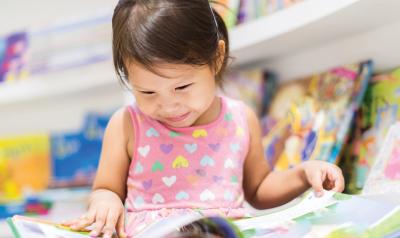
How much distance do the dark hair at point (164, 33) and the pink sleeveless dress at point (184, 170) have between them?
5.8 inches

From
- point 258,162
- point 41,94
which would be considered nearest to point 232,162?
point 258,162

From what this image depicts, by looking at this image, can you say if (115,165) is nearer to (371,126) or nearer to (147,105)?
(147,105)

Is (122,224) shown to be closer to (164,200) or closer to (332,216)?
(164,200)

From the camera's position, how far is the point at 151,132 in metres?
0.88

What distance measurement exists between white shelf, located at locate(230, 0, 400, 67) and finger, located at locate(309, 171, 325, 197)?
327 mm

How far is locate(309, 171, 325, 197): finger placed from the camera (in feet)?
2.48

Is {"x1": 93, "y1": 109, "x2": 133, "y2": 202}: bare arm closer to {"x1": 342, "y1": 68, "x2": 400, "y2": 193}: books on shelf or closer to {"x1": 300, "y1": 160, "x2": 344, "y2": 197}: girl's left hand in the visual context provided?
{"x1": 300, "y1": 160, "x2": 344, "y2": 197}: girl's left hand

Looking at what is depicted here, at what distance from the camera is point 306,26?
1.05 m

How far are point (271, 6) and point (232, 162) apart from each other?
1.47 feet

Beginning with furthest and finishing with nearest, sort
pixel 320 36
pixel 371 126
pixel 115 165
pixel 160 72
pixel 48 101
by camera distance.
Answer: pixel 48 101 < pixel 320 36 < pixel 371 126 < pixel 115 165 < pixel 160 72

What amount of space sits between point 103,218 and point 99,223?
0.01 meters

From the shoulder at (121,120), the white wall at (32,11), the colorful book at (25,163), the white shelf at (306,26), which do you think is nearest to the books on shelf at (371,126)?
the white shelf at (306,26)

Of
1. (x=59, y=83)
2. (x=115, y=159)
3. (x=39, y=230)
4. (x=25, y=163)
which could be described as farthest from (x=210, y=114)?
(x=25, y=163)

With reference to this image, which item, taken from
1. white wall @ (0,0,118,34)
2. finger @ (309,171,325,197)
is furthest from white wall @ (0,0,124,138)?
finger @ (309,171,325,197)
